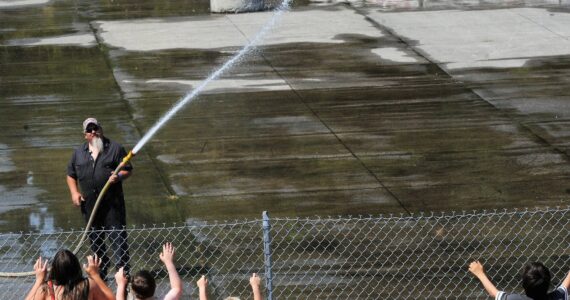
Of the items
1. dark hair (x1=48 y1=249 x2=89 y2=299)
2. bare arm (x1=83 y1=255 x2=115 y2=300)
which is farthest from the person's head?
dark hair (x1=48 y1=249 x2=89 y2=299)

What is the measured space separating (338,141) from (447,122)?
1.62 metres

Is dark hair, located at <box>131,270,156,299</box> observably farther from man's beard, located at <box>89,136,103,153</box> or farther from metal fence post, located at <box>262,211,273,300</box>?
man's beard, located at <box>89,136,103,153</box>

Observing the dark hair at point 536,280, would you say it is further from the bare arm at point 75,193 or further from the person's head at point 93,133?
the bare arm at point 75,193

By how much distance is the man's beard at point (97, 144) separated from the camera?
32.5ft

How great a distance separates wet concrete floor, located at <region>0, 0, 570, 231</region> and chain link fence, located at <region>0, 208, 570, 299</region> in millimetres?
552

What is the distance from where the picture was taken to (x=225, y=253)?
10.7 metres

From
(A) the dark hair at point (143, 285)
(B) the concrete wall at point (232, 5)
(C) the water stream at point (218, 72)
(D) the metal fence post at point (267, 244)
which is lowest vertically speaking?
(C) the water stream at point (218, 72)

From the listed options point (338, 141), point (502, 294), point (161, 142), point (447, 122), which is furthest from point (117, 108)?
point (502, 294)

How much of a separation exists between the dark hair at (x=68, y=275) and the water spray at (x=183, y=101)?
2476 millimetres

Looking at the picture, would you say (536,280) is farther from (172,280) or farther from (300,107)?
(300,107)

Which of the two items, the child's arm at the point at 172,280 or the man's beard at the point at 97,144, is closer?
the child's arm at the point at 172,280

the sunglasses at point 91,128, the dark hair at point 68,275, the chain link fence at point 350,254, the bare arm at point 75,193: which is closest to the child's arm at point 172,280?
the dark hair at point 68,275

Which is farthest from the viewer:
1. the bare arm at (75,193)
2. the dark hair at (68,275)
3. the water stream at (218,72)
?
the water stream at (218,72)

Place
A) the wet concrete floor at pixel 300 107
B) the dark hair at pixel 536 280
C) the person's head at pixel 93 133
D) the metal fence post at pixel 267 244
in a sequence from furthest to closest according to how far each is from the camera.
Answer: the wet concrete floor at pixel 300 107
the person's head at pixel 93 133
the metal fence post at pixel 267 244
the dark hair at pixel 536 280
